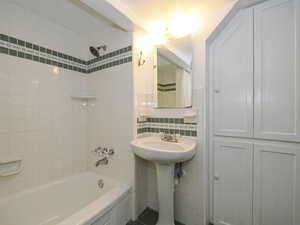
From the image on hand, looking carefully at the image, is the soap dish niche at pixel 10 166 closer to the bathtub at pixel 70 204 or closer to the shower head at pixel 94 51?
the bathtub at pixel 70 204

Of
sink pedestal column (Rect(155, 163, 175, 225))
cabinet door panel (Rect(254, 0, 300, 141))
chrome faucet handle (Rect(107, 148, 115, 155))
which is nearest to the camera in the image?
cabinet door panel (Rect(254, 0, 300, 141))

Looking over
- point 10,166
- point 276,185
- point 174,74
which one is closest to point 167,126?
point 174,74

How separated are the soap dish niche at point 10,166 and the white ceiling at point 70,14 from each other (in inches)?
59.0

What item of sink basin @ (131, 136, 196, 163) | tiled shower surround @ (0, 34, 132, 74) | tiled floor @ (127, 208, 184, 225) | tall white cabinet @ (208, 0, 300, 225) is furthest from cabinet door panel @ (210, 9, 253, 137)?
tiled floor @ (127, 208, 184, 225)

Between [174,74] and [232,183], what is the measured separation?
1.26 meters

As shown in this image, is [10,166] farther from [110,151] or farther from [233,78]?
[233,78]

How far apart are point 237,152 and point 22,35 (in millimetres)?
2399

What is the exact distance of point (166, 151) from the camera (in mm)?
1185

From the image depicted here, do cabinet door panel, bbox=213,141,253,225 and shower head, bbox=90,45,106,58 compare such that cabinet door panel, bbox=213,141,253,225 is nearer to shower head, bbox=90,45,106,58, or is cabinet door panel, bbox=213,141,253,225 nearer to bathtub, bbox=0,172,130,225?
bathtub, bbox=0,172,130,225

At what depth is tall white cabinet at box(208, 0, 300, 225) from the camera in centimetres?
113

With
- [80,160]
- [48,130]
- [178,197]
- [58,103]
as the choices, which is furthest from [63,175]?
[178,197]

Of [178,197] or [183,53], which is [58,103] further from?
[178,197]

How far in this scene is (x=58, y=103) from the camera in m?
1.73

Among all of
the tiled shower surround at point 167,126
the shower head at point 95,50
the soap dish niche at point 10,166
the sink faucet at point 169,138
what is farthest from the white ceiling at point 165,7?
the soap dish niche at point 10,166
